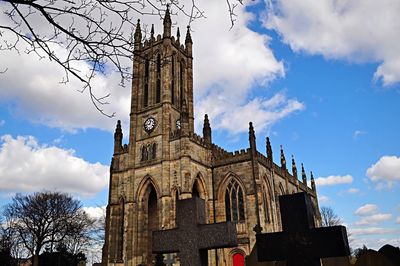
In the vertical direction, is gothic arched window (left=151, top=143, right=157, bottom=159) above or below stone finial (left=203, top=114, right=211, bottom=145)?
below

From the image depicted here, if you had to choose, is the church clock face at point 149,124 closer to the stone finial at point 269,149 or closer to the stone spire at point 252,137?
the stone spire at point 252,137

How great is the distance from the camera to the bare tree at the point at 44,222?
37531 millimetres

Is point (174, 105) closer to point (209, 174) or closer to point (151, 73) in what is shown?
point (151, 73)

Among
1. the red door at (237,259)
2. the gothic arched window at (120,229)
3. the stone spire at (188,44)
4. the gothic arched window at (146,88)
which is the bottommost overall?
the red door at (237,259)

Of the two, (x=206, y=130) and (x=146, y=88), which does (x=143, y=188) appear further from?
(x=146, y=88)

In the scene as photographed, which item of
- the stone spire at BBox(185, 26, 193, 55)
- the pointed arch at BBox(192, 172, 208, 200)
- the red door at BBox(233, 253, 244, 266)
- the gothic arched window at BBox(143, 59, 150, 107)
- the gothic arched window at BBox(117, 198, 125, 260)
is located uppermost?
the stone spire at BBox(185, 26, 193, 55)

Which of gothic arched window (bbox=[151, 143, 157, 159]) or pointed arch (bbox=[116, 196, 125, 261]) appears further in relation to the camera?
gothic arched window (bbox=[151, 143, 157, 159])

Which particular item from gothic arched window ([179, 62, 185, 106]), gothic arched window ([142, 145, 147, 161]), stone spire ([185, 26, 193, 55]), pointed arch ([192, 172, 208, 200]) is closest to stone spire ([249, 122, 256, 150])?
pointed arch ([192, 172, 208, 200])

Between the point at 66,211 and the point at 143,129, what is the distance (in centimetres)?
1723

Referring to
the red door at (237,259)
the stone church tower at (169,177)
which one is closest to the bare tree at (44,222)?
the stone church tower at (169,177)

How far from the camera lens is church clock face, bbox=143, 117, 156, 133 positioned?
103 ft

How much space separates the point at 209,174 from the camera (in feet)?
101

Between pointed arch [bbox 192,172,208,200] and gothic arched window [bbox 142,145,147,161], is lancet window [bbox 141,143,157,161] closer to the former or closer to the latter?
gothic arched window [bbox 142,145,147,161]

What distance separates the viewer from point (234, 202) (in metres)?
A: 29.6
